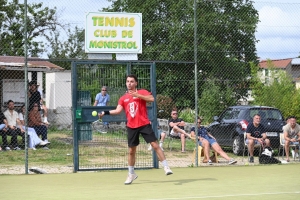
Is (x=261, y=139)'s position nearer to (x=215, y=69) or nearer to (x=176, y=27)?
(x=215, y=69)

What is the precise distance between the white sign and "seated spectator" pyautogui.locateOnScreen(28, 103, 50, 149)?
3.88 m

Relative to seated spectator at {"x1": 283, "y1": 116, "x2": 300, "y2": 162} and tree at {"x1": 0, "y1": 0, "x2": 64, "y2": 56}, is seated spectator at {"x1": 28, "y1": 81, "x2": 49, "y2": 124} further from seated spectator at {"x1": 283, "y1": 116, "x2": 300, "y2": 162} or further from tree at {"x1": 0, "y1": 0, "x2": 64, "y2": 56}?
seated spectator at {"x1": 283, "y1": 116, "x2": 300, "y2": 162}

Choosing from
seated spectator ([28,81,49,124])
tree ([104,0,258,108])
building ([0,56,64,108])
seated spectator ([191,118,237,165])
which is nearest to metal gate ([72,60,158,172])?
tree ([104,0,258,108])

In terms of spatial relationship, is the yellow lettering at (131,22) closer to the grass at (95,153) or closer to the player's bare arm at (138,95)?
the grass at (95,153)

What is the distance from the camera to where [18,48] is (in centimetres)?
1508

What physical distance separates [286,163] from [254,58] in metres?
2.56

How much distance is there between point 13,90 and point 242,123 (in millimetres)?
6575

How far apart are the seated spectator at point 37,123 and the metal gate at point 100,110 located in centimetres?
298

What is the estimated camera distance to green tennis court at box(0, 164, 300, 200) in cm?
974

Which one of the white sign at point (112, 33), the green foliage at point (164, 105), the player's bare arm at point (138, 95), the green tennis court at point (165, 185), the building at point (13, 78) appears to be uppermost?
the white sign at point (112, 33)

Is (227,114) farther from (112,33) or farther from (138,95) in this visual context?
(138,95)

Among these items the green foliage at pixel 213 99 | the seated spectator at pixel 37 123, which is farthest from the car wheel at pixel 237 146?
the seated spectator at pixel 37 123

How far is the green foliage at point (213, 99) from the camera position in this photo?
56.1 feet

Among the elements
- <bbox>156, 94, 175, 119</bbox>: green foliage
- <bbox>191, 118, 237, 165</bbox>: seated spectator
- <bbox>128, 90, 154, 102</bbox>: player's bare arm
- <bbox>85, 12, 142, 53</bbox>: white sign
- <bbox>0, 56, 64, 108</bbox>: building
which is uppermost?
<bbox>85, 12, 142, 53</bbox>: white sign
